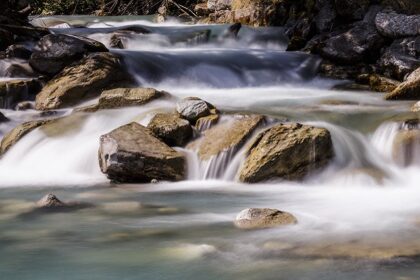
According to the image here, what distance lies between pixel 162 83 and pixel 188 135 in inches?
174

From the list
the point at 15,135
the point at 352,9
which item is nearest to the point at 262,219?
the point at 15,135

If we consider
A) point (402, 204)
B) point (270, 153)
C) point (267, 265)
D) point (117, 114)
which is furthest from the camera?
point (117, 114)

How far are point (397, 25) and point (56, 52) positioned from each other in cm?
742

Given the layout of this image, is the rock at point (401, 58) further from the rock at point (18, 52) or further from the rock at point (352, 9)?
the rock at point (18, 52)

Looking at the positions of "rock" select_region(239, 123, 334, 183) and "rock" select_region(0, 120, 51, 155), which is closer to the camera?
"rock" select_region(239, 123, 334, 183)

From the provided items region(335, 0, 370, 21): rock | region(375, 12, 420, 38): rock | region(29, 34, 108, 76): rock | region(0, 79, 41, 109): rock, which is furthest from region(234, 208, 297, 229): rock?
region(335, 0, 370, 21): rock

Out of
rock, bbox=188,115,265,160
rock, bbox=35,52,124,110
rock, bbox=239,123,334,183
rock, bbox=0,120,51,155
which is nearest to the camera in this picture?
rock, bbox=239,123,334,183

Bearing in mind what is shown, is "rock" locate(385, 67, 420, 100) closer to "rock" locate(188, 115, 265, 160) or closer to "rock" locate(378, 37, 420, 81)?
"rock" locate(378, 37, 420, 81)

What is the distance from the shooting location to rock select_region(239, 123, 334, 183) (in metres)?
7.24

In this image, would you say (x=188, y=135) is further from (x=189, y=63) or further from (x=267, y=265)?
(x=189, y=63)

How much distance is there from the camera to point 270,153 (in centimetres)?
723

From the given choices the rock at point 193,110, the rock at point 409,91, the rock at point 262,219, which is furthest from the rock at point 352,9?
the rock at point 262,219

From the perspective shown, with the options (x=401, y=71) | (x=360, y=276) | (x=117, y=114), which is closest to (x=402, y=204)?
(x=360, y=276)

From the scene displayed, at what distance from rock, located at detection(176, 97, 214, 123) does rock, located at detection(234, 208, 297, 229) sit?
3039 millimetres
